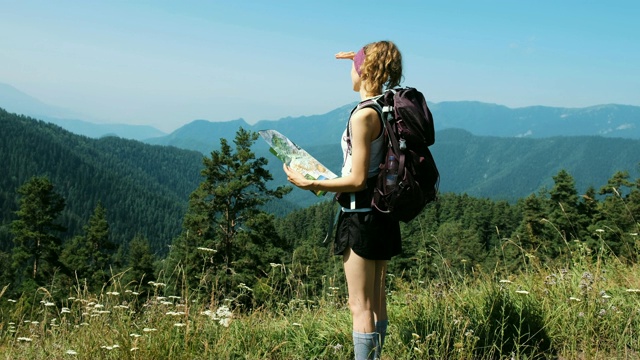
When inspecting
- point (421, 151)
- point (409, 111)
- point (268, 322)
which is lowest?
point (268, 322)

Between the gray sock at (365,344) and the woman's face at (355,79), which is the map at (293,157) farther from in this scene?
the gray sock at (365,344)

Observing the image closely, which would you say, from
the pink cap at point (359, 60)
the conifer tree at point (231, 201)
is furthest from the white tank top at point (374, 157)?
the conifer tree at point (231, 201)

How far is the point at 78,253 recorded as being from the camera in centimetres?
3862

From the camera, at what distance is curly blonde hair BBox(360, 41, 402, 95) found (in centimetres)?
315

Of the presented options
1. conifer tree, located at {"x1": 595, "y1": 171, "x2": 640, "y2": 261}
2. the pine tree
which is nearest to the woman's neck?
conifer tree, located at {"x1": 595, "y1": 171, "x2": 640, "y2": 261}

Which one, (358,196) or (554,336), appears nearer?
(358,196)

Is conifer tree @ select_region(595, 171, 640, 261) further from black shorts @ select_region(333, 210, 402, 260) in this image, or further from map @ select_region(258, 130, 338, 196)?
map @ select_region(258, 130, 338, 196)

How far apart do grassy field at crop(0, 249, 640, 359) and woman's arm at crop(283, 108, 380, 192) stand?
1.07 meters

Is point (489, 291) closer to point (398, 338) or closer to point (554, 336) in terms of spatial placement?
point (554, 336)

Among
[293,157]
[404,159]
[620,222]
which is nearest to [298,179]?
[293,157]

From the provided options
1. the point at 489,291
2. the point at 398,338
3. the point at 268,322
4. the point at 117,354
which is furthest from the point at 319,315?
the point at 117,354

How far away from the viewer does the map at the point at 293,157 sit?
3303mm

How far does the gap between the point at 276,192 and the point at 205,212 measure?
341 centimetres

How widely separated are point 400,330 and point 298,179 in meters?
1.45
